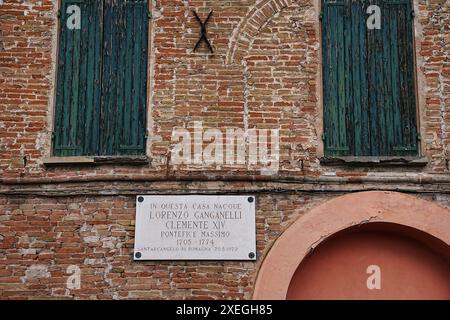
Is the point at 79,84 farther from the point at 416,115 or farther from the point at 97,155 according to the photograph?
the point at 416,115

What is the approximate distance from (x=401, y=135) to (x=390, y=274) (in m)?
1.56

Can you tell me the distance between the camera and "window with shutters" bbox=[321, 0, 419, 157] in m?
7.84

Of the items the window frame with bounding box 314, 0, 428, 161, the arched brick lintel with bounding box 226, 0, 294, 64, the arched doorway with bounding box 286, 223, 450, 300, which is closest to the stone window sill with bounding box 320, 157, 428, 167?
the window frame with bounding box 314, 0, 428, 161

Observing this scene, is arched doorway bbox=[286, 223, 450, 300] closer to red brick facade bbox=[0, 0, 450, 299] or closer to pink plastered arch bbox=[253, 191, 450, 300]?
pink plastered arch bbox=[253, 191, 450, 300]

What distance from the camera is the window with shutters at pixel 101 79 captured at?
7.85 metres

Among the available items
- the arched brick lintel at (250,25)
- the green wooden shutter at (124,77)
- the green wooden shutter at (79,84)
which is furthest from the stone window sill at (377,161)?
A: the green wooden shutter at (79,84)

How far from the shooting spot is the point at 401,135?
786 centimetres

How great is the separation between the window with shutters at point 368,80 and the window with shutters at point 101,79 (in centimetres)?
215

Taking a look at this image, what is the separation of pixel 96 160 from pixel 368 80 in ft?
10.6

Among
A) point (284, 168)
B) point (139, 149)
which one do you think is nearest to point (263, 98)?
point (284, 168)

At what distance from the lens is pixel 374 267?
7.64m

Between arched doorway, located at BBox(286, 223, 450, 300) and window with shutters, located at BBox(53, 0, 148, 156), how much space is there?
2.36m

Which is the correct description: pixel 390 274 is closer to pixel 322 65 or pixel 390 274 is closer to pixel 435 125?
pixel 435 125

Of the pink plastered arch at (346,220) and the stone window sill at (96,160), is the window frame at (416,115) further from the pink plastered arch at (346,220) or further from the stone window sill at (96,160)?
the stone window sill at (96,160)
